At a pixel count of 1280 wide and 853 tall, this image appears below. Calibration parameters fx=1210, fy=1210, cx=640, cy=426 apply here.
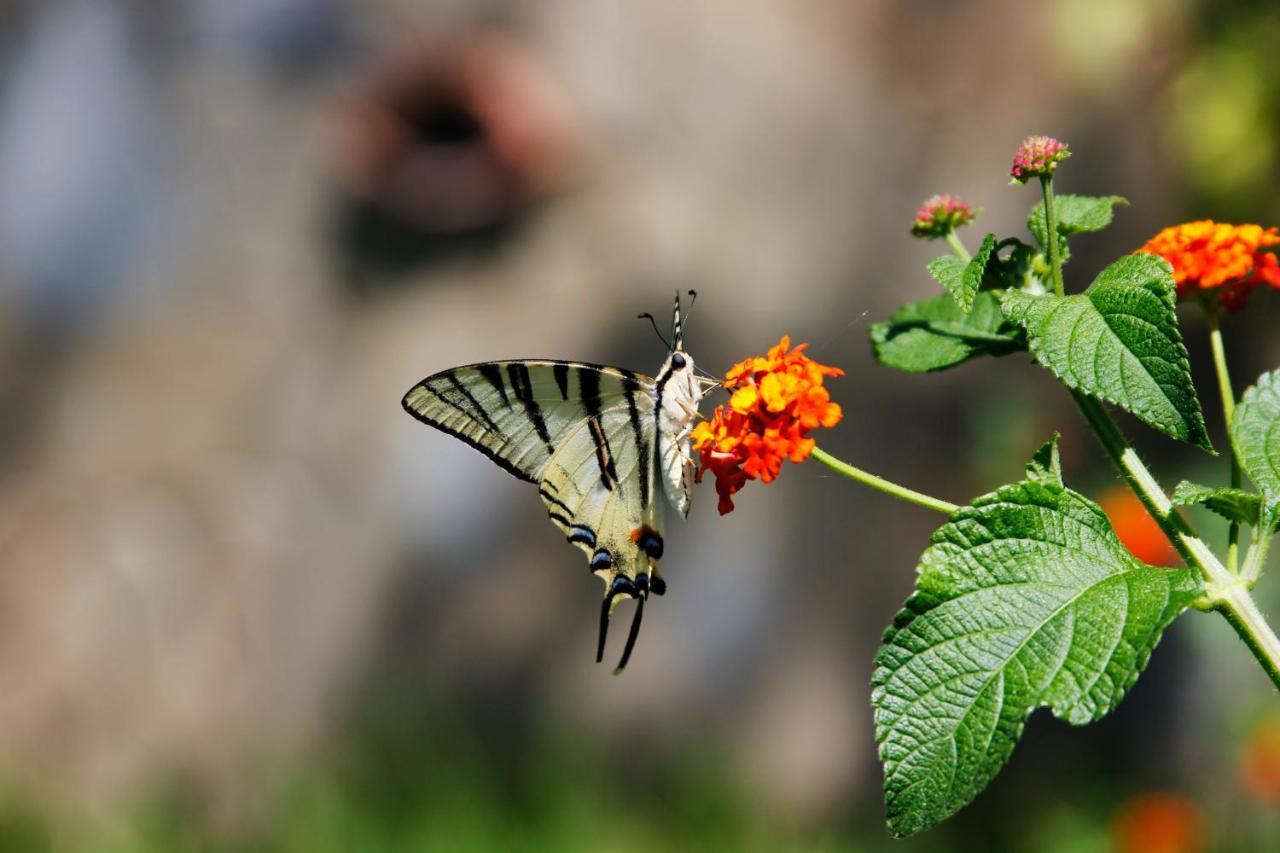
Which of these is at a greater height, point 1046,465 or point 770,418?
point 770,418

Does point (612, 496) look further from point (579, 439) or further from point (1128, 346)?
point (1128, 346)

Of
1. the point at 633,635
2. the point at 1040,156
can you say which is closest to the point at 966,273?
the point at 1040,156

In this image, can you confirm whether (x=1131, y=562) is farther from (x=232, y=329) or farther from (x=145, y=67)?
(x=145, y=67)

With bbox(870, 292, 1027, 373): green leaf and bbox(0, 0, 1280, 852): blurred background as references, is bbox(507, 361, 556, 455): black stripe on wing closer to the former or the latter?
bbox(870, 292, 1027, 373): green leaf

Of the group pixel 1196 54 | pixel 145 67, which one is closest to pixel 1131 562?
pixel 1196 54

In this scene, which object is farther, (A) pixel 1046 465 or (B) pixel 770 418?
(B) pixel 770 418

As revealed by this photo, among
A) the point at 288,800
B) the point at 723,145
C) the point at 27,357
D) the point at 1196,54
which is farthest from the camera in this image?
the point at 27,357

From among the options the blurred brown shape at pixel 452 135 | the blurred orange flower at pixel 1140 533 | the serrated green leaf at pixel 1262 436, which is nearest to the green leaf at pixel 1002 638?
the serrated green leaf at pixel 1262 436
